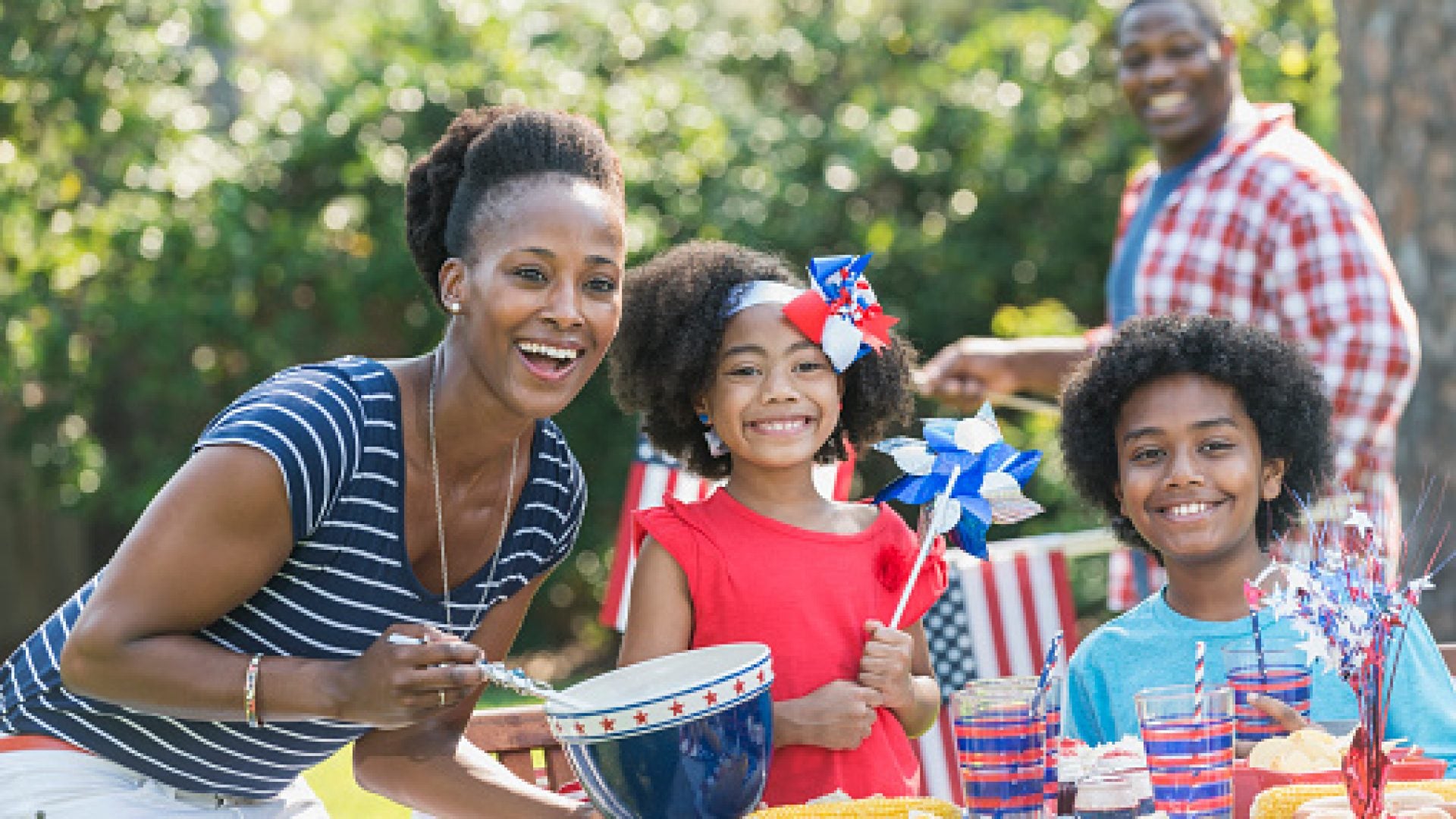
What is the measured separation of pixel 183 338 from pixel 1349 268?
6.27 metres

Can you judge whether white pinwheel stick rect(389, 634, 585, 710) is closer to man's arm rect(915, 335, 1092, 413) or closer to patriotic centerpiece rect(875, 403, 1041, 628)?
patriotic centerpiece rect(875, 403, 1041, 628)

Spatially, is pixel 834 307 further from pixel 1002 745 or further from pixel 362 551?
pixel 1002 745

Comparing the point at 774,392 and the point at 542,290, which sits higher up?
the point at 542,290

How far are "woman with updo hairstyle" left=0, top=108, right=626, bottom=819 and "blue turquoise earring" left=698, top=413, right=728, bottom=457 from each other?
0.34m

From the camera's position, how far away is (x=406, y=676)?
97.8 inches

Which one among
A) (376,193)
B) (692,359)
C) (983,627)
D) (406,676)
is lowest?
(983,627)

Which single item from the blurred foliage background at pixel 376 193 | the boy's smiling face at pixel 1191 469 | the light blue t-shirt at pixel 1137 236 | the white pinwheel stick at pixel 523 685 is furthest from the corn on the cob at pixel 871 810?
the blurred foliage background at pixel 376 193

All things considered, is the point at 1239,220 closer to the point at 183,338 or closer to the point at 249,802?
the point at 249,802

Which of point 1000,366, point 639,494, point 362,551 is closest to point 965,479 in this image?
point 362,551

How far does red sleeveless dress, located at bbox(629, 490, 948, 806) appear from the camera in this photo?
315 centimetres

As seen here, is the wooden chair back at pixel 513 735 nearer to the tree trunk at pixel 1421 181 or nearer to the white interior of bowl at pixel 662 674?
the white interior of bowl at pixel 662 674

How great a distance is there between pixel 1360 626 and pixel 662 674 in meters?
1.00

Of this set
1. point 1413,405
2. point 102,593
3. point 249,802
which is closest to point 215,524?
point 102,593

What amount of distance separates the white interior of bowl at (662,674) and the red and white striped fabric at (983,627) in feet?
8.23
